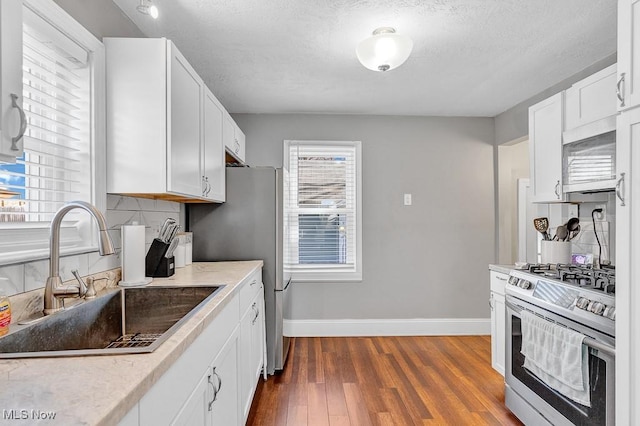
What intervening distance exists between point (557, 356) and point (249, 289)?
169 cm

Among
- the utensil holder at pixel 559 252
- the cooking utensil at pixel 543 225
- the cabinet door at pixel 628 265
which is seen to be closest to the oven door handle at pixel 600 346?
the cabinet door at pixel 628 265

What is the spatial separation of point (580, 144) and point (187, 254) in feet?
8.76

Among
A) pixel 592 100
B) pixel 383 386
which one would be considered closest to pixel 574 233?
pixel 592 100

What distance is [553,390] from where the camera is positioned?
1.91 m

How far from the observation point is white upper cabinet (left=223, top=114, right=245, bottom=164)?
288 centimetres

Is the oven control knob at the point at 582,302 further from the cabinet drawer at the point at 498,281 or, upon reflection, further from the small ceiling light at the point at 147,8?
the small ceiling light at the point at 147,8

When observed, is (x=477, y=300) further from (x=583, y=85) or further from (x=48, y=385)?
(x=48, y=385)

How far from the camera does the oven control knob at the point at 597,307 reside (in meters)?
1.63

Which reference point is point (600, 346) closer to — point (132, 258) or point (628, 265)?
point (628, 265)

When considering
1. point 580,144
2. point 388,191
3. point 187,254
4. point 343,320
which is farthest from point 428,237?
point 187,254

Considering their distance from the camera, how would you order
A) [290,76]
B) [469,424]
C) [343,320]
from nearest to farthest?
[469,424] → [290,76] → [343,320]

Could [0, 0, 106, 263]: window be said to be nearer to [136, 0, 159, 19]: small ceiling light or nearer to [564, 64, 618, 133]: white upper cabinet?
[136, 0, 159, 19]: small ceiling light

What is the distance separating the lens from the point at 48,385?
0.76 meters

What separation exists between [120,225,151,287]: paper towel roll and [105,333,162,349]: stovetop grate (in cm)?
28
